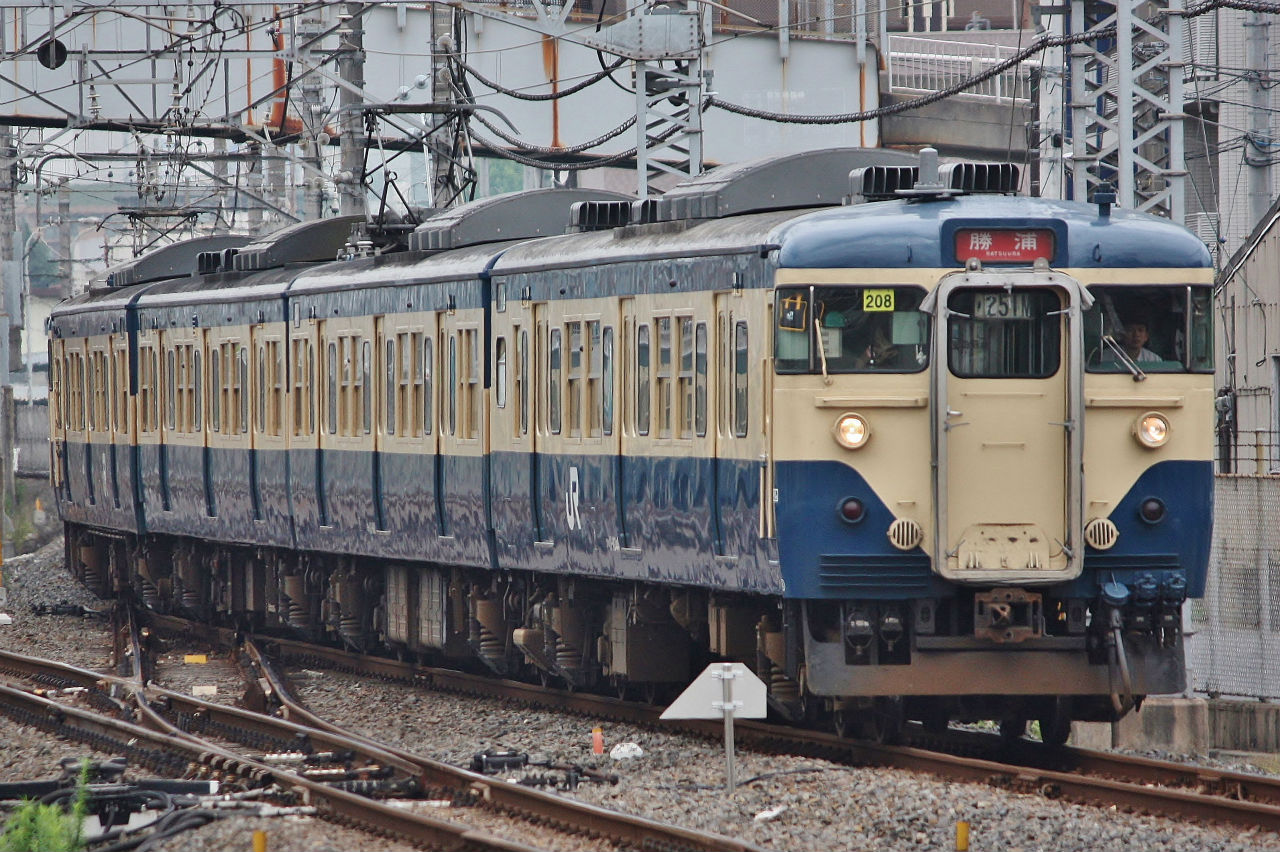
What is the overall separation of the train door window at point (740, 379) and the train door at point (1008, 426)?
1.13 m

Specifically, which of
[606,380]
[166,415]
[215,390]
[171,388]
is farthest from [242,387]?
[606,380]

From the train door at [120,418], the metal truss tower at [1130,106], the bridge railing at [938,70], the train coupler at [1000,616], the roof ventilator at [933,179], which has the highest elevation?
the bridge railing at [938,70]

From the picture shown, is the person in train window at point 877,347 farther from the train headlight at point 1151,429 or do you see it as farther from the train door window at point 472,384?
the train door window at point 472,384

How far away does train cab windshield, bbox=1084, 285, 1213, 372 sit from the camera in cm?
1233

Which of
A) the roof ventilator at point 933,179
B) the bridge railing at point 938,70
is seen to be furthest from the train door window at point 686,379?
the bridge railing at point 938,70

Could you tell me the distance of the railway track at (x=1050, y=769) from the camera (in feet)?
34.3

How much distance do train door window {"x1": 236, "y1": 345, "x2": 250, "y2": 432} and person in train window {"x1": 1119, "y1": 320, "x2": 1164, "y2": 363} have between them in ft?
36.3

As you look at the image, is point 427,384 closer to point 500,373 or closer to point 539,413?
point 500,373

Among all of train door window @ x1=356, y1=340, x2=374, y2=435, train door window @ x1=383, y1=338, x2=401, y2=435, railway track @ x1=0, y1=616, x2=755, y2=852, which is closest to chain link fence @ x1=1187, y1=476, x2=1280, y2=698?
railway track @ x1=0, y1=616, x2=755, y2=852

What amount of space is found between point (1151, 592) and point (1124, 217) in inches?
78.3

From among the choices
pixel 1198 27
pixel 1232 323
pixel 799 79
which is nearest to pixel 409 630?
pixel 1232 323

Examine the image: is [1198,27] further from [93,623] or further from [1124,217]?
[1124,217]

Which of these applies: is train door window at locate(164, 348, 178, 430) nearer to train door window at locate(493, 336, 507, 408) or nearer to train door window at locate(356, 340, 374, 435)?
train door window at locate(356, 340, 374, 435)

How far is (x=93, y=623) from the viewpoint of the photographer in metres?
26.2
